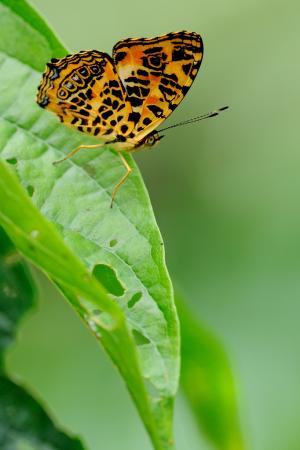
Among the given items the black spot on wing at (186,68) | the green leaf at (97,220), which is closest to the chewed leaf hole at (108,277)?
the green leaf at (97,220)

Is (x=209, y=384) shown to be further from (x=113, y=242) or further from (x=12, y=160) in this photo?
(x=12, y=160)

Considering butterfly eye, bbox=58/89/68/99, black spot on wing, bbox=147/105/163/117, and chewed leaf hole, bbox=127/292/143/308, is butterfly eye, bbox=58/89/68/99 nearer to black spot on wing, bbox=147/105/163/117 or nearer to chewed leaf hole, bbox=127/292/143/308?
black spot on wing, bbox=147/105/163/117

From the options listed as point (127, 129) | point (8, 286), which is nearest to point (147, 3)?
point (127, 129)

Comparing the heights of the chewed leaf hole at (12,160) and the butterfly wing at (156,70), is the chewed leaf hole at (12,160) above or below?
above

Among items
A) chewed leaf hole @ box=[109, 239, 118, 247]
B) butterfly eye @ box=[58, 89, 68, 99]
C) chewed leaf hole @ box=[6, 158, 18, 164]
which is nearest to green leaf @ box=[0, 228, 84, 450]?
chewed leaf hole @ box=[6, 158, 18, 164]

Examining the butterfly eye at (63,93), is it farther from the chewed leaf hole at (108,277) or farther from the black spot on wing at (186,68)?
the chewed leaf hole at (108,277)

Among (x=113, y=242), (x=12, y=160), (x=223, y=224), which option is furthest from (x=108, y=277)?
(x=223, y=224)
